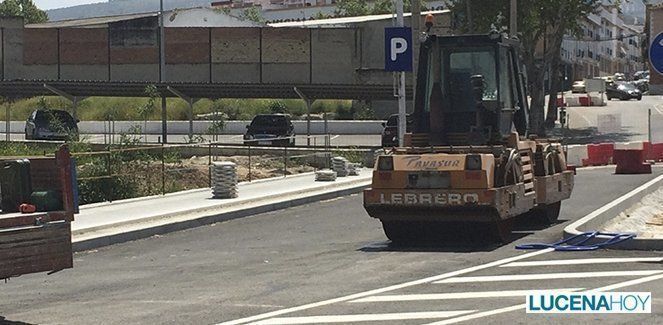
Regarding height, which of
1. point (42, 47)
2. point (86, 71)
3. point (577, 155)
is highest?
point (42, 47)

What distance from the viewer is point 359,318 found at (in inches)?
445

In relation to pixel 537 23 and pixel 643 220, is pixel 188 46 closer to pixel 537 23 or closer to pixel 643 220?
pixel 537 23

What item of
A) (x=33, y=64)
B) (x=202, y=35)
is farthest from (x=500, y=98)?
(x=33, y=64)

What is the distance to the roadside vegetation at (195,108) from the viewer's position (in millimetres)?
75875

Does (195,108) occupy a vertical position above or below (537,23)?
below

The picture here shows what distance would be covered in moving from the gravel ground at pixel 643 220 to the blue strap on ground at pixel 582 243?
0.51 m

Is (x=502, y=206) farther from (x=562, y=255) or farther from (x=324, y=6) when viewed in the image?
(x=324, y=6)

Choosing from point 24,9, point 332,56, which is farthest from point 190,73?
point 24,9

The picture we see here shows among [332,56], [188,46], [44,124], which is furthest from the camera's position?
[188,46]

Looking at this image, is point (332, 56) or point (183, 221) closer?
point (183, 221)

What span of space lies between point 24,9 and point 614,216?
450 ft

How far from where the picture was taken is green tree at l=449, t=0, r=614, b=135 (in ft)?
189

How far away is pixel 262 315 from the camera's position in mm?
11586

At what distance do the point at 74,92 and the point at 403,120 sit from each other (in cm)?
2745
